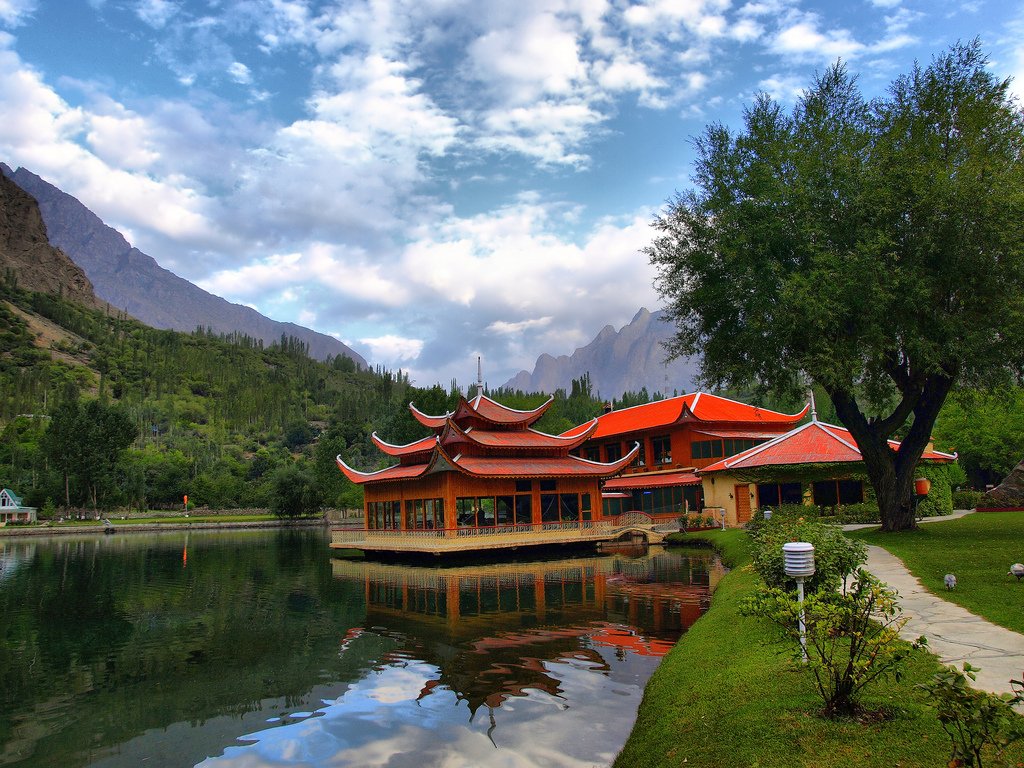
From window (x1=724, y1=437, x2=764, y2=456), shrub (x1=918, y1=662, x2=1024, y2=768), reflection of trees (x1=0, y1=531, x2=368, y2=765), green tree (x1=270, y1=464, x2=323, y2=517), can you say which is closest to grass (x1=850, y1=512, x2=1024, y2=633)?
shrub (x1=918, y1=662, x2=1024, y2=768)

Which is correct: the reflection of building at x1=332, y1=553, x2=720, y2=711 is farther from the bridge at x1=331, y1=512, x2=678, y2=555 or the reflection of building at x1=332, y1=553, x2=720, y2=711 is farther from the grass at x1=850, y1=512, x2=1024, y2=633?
the grass at x1=850, y1=512, x2=1024, y2=633

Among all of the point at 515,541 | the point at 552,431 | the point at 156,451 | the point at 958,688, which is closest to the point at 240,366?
the point at 156,451

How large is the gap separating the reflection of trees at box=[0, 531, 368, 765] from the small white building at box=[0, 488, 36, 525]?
155ft

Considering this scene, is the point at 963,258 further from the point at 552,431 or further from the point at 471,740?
the point at 552,431

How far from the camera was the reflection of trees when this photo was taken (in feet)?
30.3

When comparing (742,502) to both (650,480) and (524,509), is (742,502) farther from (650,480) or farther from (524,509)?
(524,509)

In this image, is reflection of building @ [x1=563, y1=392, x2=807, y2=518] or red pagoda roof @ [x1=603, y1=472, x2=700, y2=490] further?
reflection of building @ [x1=563, y1=392, x2=807, y2=518]

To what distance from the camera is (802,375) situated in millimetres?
20047

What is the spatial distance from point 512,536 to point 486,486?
2.81 metres

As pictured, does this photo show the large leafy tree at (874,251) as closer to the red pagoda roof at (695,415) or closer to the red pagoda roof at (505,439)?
the red pagoda roof at (505,439)

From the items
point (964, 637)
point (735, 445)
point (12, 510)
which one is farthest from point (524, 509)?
point (12, 510)

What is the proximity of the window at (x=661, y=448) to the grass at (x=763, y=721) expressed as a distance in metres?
34.7

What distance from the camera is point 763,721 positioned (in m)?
5.75

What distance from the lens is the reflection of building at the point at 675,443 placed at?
134ft
